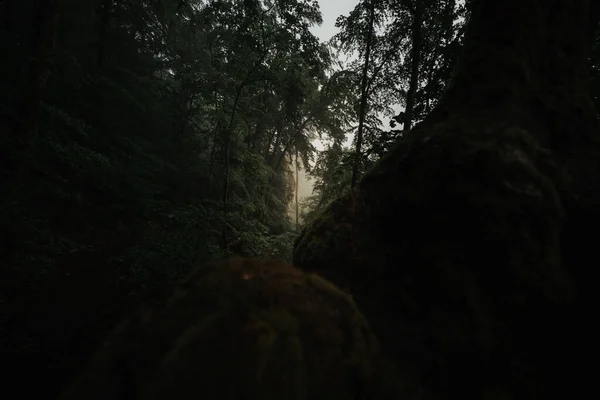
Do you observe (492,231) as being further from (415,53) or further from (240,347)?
(415,53)

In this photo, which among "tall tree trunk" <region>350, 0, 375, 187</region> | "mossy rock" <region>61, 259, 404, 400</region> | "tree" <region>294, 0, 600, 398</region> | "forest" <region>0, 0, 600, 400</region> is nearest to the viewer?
"mossy rock" <region>61, 259, 404, 400</region>

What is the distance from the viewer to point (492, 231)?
2.69 m

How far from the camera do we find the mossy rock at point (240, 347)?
1.45 metres

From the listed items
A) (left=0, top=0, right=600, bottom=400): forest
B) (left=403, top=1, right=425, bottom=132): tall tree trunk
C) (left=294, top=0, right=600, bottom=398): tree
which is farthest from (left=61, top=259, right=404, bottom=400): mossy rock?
(left=403, top=1, right=425, bottom=132): tall tree trunk

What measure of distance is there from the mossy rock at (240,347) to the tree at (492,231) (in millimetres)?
770

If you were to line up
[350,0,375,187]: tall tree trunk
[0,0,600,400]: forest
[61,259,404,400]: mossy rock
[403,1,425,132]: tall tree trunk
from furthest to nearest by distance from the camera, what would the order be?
[350,0,375,187]: tall tree trunk < [403,1,425,132]: tall tree trunk < [0,0,600,400]: forest < [61,259,404,400]: mossy rock

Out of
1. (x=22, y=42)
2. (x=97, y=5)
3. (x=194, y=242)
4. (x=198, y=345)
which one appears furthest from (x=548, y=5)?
(x=97, y=5)

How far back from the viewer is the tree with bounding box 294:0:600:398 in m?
2.60

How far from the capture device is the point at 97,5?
13.0 metres

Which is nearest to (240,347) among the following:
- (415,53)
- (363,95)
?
(415,53)

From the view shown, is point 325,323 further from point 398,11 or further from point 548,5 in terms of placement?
point 398,11

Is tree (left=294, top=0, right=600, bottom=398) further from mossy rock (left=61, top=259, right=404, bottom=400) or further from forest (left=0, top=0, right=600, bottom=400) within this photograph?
mossy rock (left=61, top=259, right=404, bottom=400)

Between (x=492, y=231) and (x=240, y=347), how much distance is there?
2.32 meters

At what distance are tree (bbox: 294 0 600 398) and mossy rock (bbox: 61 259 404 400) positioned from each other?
30.3 inches
